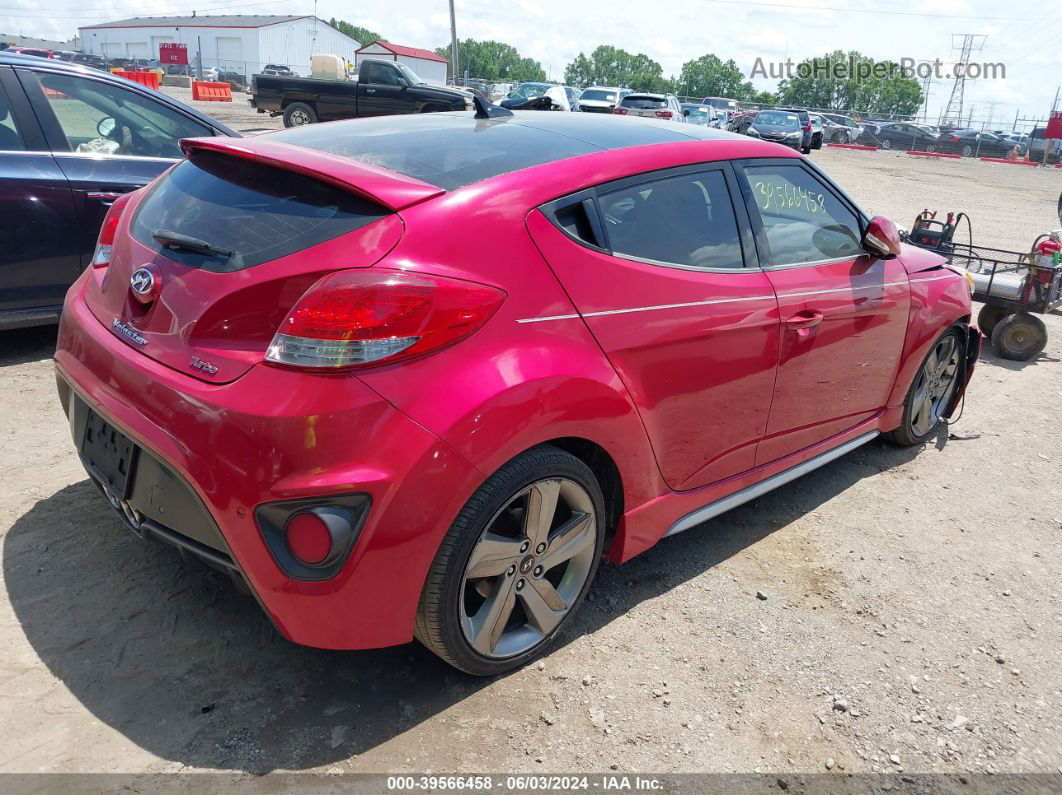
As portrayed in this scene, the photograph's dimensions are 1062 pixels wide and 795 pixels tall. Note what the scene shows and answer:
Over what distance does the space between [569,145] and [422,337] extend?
3.58 feet

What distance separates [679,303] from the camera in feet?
9.29

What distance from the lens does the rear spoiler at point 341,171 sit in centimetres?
231

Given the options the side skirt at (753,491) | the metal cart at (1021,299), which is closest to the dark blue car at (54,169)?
the side skirt at (753,491)

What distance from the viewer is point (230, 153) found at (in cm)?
262

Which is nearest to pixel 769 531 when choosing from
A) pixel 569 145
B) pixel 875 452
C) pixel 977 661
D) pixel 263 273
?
pixel 977 661

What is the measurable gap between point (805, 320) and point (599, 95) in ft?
96.4

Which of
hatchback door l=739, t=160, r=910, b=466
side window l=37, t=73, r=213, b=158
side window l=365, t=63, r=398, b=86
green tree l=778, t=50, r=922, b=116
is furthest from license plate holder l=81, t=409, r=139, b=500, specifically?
green tree l=778, t=50, r=922, b=116

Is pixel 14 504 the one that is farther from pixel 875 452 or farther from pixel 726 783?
pixel 875 452

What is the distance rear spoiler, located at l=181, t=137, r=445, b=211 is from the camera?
91.1 inches

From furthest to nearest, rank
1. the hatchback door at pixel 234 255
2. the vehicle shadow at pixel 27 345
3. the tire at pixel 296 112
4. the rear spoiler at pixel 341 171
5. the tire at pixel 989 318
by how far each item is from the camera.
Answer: the tire at pixel 296 112 → the tire at pixel 989 318 → the vehicle shadow at pixel 27 345 → the rear spoiler at pixel 341 171 → the hatchback door at pixel 234 255

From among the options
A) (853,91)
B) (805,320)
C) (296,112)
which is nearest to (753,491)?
(805,320)

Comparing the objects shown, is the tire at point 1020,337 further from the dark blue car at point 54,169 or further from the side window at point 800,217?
the dark blue car at point 54,169

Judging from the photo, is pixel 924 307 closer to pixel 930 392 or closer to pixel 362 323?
pixel 930 392

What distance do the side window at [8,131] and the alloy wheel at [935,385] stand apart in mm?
5083
